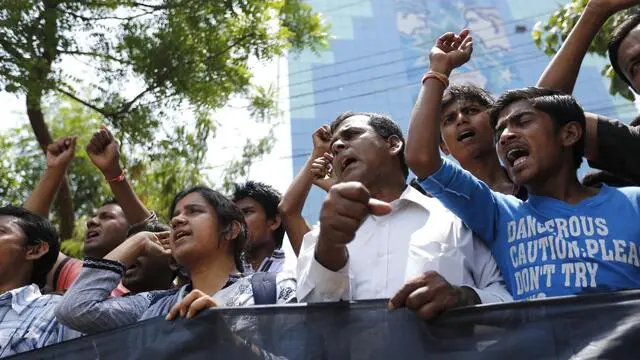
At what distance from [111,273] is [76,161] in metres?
8.47

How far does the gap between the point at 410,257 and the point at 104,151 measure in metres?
2.13

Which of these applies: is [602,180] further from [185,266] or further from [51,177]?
[51,177]

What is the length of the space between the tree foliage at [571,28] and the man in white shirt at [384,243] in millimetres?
2532

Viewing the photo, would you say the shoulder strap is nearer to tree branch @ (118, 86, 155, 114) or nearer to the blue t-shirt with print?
the blue t-shirt with print

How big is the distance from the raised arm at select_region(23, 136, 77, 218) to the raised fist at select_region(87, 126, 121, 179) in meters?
0.28

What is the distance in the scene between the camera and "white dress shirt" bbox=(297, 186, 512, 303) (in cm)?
287

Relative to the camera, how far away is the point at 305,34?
8.14 meters

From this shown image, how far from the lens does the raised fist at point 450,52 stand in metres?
2.99

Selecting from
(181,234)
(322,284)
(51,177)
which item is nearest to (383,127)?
(181,234)

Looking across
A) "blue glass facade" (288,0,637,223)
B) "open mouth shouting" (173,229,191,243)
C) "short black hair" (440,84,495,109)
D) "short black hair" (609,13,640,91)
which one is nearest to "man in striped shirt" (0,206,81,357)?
"open mouth shouting" (173,229,191,243)

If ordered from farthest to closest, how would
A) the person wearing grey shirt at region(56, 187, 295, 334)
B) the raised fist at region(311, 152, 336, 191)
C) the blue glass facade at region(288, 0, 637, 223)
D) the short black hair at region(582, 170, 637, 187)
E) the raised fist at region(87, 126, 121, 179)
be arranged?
the blue glass facade at region(288, 0, 637, 223) < the raised fist at region(87, 126, 121, 179) < the raised fist at region(311, 152, 336, 191) < the short black hair at region(582, 170, 637, 187) < the person wearing grey shirt at region(56, 187, 295, 334)

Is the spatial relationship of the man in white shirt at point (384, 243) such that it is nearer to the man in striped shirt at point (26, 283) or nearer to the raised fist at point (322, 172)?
the raised fist at point (322, 172)

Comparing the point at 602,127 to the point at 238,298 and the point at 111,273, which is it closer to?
the point at 238,298

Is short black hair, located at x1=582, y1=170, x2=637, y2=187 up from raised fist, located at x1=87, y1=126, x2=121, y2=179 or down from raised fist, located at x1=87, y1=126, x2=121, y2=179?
down
